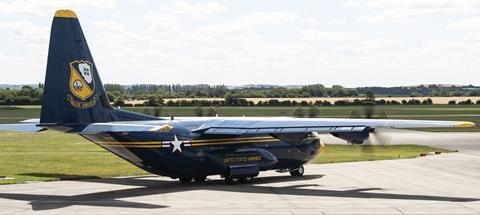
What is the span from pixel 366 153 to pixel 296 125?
26189mm

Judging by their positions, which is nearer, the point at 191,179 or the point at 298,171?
the point at 191,179

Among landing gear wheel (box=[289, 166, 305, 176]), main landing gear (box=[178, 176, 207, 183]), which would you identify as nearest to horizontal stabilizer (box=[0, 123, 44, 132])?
main landing gear (box=[178, 176, 207, 183])

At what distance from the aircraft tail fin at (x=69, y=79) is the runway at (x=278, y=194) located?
4.03m

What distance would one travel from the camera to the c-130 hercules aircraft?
113 ft

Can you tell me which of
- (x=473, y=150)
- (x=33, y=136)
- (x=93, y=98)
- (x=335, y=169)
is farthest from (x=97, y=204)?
(x=33, y=136)

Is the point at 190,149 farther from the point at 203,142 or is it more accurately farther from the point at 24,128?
the point at 24,128

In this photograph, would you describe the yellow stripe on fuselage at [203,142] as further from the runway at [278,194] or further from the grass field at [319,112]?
the grass field at [319,112]

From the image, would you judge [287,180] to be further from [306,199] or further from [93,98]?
[93,98]

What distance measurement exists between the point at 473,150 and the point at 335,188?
30.8 metres

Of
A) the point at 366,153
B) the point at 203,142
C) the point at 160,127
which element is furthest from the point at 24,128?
the point at 366,153

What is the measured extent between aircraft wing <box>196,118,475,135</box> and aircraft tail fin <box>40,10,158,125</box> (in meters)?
6.29

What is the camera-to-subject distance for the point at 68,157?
5641 cm

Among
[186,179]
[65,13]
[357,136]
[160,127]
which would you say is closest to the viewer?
[160,127]

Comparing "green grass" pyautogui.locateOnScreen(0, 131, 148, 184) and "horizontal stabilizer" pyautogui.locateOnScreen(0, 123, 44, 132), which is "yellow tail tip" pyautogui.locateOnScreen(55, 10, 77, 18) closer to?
"horizontal stabilizer" pyautogui.locateOnScreen(0, 123, 44, 132)
